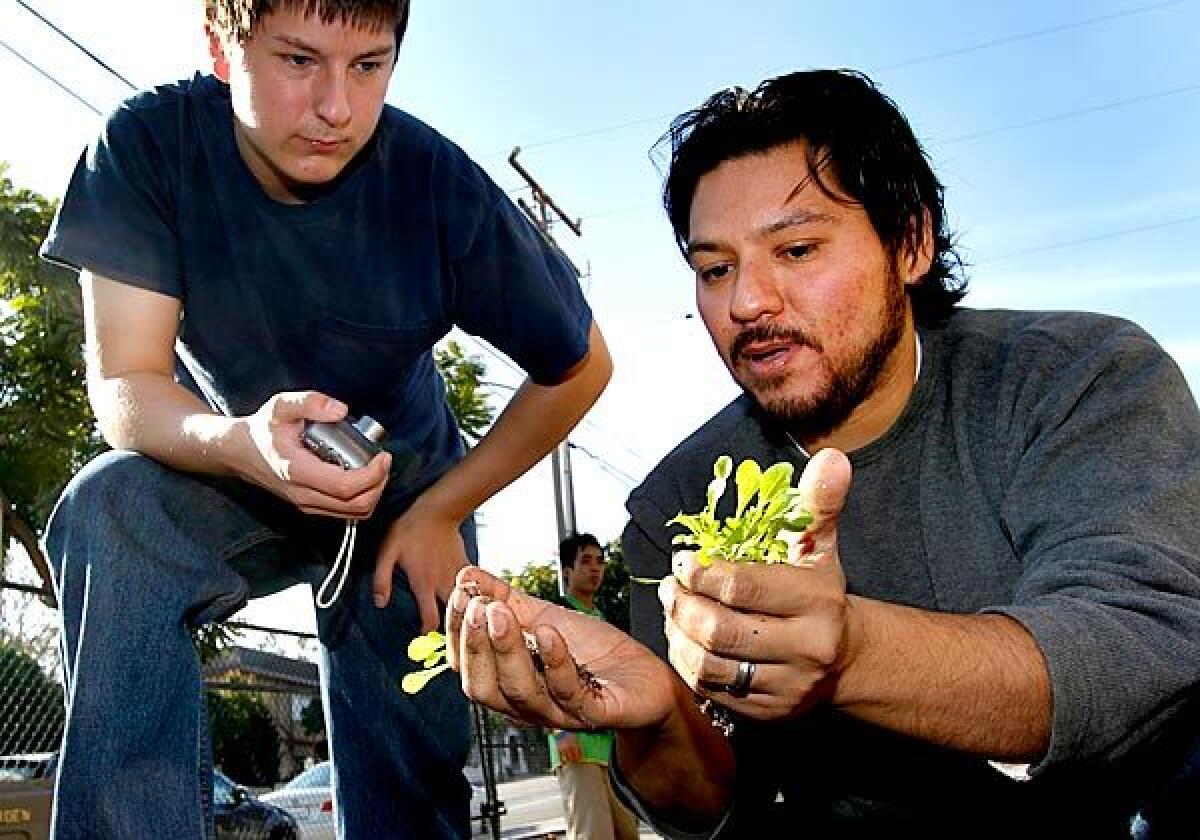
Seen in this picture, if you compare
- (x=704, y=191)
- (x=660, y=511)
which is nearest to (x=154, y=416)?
(x=660, y=511)

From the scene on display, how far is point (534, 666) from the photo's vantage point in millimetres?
1452

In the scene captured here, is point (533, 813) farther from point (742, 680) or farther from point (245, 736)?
point (742, 680)

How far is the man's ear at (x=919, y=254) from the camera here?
244cm

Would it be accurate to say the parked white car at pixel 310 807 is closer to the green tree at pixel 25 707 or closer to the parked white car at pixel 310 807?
the parked white car at pixel 310 807

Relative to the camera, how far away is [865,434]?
7.59 feet

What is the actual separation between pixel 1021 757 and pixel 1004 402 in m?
0.80

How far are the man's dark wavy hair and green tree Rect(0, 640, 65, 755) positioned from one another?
6.69 meters

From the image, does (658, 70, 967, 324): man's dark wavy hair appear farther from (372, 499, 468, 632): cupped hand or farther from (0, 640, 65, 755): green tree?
(0, 640, 65, 755): green tree

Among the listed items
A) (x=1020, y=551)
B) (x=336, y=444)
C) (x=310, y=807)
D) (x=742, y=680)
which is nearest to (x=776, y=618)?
(x=742, y=680)

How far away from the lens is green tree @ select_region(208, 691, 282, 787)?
13.7 meters

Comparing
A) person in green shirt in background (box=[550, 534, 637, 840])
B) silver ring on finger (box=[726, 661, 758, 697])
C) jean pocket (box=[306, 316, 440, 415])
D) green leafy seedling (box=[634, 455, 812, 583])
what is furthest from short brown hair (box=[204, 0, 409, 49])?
person in green shirt in background (box=[550, 534, 637, 840])

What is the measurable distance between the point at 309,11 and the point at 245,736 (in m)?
15.2

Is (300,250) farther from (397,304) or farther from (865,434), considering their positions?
(865,434)

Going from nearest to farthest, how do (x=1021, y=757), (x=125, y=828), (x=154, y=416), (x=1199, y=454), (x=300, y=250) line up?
(x=1021, y=757)
(x=1199, y=454)
(x=125, y=828)
(x=154, y=416)
(x=300, y=250)
